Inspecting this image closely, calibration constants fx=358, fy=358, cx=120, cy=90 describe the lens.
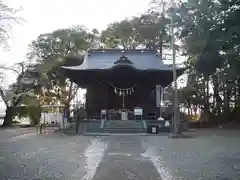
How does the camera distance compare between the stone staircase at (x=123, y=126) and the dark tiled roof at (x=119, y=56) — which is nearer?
the stone staircase at (x=123, y=126)

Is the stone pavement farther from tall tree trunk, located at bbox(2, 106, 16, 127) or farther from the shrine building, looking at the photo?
tall tree trunk, located at bbox(2, 106, 16, 127)

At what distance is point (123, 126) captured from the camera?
25844mm

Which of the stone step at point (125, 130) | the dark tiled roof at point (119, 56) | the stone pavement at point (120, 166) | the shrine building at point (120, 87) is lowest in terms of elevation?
the stone pavement at point (120, 166)

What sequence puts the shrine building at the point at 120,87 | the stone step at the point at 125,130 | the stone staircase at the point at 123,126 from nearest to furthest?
the stone step at the point at 125,130 < the stone staircase at the point at 123,126 < the shrine building at the point at 120,87

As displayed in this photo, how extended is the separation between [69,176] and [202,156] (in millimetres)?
5177

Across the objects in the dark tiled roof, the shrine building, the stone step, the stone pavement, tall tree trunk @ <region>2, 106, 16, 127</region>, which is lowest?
the stone pavement

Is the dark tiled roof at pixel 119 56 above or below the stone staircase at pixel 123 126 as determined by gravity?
above

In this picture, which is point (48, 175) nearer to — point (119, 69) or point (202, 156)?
point (202, 156)

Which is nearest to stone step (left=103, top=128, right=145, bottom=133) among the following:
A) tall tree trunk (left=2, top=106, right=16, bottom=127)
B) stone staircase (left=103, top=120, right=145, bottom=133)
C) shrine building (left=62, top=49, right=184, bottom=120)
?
stone staircase (left=103, top=120, right=145, bottom=133)

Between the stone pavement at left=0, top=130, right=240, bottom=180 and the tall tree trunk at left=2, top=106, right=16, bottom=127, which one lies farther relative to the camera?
the tall tree trunk at left=2, top=106, right=16, bottom=127

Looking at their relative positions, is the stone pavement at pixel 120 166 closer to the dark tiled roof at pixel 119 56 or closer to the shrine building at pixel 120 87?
the shrine building at pixel 120 87

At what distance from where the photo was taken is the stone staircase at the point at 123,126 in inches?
982

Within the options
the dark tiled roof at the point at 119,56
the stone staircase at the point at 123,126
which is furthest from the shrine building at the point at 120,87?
the stone staircase at the point at 123,126

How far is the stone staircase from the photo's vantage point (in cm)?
2494
